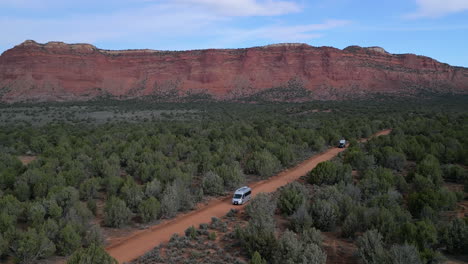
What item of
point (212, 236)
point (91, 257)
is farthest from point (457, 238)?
point (91, 257)

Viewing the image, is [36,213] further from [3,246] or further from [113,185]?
[113,185]

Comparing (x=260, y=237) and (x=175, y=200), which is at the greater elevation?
(x=260, y=237)

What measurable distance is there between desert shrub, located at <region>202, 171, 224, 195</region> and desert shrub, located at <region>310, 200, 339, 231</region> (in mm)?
5527

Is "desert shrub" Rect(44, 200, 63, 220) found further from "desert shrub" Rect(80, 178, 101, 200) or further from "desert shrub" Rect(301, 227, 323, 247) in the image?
"desert shrub" Rect(301, 227, 323, 247)

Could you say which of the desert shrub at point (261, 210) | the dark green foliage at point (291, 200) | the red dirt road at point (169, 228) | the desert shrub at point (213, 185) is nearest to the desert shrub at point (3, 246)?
the red dirt road at point (169, 228)

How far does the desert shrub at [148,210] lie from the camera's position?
42.3 feet

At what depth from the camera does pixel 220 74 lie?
99.4 meters

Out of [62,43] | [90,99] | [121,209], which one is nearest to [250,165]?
[121,209]

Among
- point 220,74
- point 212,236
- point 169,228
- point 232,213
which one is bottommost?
point 169,228

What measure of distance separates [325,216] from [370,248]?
274 cm

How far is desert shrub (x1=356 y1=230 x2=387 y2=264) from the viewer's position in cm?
842

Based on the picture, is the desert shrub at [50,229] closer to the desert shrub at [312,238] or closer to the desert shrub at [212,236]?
the desert shrub at [212,236]

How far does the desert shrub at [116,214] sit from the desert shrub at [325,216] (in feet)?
22.2

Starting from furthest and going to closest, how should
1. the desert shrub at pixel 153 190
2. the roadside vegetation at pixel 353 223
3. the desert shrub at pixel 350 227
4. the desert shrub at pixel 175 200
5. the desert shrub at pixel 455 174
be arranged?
the desert shrub at pixel 455 174 < the desert shrub at pixel 153 190 < the desert shrub at pixel 175 200 < the desert shrub at pixel 350 227 < the roadside vegetation at pixel 353 223
